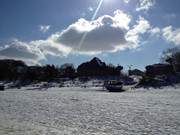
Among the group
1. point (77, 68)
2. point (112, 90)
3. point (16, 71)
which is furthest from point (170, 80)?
point (16, 71)

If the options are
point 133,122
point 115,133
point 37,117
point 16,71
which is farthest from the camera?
point 16,71

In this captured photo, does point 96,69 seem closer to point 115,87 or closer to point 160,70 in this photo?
point 160,70

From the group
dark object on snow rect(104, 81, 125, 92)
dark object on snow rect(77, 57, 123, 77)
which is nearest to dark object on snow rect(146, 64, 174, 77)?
dark object on snow rect(77, 57, 123, 77)

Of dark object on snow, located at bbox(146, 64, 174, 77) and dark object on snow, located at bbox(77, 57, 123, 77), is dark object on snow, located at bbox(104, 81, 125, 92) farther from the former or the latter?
dark object on snow, located at bbox(77, 57, 123, 77)

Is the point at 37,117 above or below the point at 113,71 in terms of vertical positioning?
below

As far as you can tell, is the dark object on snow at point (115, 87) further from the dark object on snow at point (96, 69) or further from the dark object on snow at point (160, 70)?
the dark object on snow at point (96, 69)

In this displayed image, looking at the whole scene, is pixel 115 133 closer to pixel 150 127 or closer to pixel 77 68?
pixel 150 127

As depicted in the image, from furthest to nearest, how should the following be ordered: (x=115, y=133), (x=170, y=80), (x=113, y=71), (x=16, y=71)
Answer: (x=16, y=71), (x=113, y=71), (x=170, y=80), (x=115, y=133)

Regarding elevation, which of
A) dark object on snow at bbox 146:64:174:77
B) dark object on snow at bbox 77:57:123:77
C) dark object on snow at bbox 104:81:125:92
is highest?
dark object on snow at bbox 77:57:123:77

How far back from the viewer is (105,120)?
18406 millimetres

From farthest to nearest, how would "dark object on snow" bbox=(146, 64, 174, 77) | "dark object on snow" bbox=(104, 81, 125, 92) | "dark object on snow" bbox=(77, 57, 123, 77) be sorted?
"dark object on snow" bbox=(77, 57, 123, 77) → "dark object on snow" bbox=(146, 64, 174, 77) → "dark object on snow" bbox=(104, 81, 125, 92)

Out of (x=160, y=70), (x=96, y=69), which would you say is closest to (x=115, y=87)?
(x=160, y=70)

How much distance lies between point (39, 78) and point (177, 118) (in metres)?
72.9

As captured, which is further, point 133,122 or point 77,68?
point 77,68
